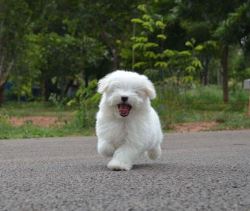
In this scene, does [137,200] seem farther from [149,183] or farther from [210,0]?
[210,0]

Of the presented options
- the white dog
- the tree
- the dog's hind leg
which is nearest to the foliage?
the tree

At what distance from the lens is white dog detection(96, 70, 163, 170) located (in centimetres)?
679

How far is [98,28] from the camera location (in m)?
28.1

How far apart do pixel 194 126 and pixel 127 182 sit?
10942 millimetres

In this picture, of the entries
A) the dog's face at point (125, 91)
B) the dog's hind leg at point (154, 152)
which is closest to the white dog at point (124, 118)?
the dog's face at point (125, 91)

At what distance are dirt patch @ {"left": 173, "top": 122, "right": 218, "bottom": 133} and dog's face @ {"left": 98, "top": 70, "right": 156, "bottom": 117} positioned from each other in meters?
8.80

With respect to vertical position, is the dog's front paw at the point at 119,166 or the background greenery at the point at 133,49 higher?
the background greenery at the point at 133,49

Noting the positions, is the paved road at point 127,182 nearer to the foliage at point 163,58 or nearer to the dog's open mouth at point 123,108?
the dog's open mouth at point 123,108

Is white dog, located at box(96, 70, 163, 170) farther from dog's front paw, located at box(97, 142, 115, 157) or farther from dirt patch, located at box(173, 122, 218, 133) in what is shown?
dirt patch, located at box(173, 122, 218, 133)

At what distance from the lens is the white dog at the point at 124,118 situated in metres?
6.79

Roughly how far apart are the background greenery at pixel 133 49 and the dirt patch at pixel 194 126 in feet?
0.80

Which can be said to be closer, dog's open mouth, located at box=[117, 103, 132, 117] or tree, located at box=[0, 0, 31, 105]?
dog's open mouth, located at box=[117, 103, 132, 117]

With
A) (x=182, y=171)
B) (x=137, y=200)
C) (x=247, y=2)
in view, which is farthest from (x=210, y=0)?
(x=137, y=200)

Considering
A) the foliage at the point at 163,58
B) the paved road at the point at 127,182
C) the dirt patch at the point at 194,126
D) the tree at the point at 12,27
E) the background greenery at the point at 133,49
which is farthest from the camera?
the tree at the point at 12,27
